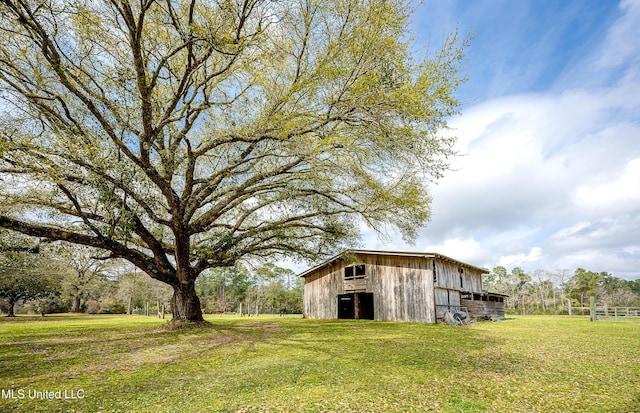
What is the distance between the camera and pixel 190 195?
15641mm

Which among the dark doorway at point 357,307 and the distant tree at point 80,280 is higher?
the distant tree at point 80,280

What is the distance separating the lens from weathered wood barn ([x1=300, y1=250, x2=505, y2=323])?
23.5 meters

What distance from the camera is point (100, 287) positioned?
45.7 metres

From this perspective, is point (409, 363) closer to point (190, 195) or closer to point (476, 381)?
point (476, 381)

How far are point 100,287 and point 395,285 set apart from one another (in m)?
41.2

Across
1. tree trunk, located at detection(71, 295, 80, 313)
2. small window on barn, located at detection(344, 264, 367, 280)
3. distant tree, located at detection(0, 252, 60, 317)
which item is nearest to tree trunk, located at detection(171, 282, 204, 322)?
small window on barn, located at detection(344, 264, 367, 280)

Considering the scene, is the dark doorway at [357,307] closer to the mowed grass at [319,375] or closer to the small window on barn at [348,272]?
the small window on barn at [348,272]

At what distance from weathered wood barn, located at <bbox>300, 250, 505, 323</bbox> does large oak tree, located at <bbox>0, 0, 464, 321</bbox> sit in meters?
8.52

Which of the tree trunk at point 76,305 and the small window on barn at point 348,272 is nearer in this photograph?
the small window on barn at point 348,272

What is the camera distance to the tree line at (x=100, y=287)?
20503 mm

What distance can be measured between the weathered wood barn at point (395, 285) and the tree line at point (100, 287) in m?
5.20

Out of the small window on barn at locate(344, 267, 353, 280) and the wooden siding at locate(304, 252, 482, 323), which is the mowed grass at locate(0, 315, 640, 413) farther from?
the small window on barn at locate(344, 267, 353, 280)

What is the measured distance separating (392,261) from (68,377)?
67.8 feet

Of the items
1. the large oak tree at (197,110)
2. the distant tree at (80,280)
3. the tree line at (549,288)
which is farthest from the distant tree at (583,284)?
the distant tree at (80,280)
